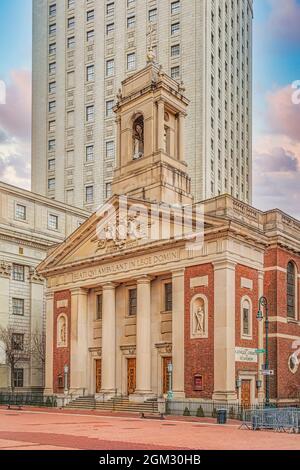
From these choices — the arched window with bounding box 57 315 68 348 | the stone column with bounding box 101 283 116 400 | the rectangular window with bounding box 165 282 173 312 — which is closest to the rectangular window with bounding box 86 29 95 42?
the arched window with bounding box 57 315 68 348

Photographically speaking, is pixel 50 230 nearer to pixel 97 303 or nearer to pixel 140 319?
pixel 97 303

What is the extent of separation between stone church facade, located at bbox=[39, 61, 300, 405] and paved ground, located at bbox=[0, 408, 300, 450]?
9.27 metres

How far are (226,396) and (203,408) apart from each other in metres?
1.58

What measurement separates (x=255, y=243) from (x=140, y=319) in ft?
31.4

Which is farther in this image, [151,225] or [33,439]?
[151,225]

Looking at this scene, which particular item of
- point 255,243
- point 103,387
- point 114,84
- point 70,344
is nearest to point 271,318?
point 255,243

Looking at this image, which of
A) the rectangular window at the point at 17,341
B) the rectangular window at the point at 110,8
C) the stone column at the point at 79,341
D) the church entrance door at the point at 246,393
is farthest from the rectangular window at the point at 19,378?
the rectangular window at the point at 110,8

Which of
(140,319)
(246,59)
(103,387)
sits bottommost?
(103,387)

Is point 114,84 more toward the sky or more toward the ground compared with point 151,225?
more toward the sky

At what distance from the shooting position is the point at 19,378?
62.7 meters

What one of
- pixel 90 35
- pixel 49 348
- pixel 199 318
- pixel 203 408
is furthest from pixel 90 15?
pixel 203 408

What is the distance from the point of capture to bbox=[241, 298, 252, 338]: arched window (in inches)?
1709

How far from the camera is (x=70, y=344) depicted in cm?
5300
